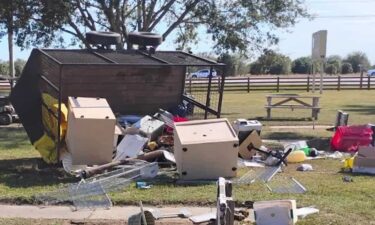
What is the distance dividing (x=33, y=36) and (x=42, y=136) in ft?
46.1

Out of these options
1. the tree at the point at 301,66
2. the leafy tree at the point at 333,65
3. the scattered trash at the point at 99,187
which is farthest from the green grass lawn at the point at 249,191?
the tree at the point at 301,66

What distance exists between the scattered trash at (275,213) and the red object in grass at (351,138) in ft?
19.1

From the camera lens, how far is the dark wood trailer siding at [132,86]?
12.2 metres

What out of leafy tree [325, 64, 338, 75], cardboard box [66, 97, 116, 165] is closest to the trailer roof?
cardboard box [66, 97, 116, 165]

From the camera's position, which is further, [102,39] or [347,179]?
[102,39]

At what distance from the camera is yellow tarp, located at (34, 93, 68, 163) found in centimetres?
973

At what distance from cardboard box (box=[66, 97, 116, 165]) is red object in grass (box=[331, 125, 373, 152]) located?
4627 millimetres

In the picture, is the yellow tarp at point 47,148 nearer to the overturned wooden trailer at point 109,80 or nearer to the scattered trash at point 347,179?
the overturned wooden trailer at point 109,80

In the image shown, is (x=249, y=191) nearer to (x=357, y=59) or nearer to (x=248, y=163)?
(x=248, y=163)

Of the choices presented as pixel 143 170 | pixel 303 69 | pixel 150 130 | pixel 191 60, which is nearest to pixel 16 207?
pixel 143 170

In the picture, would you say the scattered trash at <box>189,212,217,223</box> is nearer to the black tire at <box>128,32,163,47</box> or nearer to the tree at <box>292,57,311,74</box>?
the black tire at <box>128,32,163,47</box>

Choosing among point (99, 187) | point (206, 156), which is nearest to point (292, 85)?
point (206, 156)

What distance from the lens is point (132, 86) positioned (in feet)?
42.3

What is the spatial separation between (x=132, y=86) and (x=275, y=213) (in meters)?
7.40
